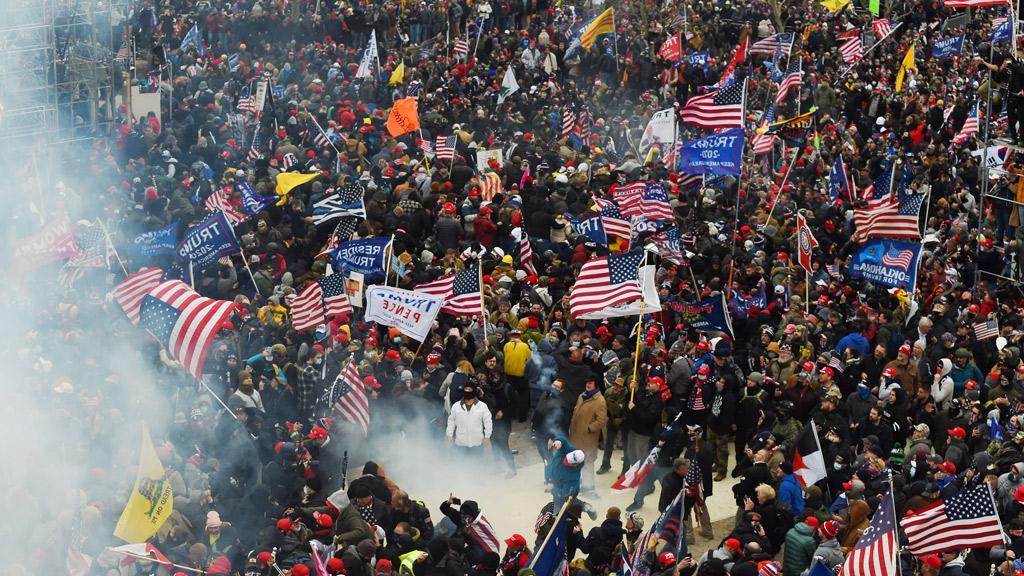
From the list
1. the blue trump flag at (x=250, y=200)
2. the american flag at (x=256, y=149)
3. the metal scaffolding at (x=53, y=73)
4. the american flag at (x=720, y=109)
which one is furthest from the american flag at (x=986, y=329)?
the metal scaffolding at (x=53, y=73)

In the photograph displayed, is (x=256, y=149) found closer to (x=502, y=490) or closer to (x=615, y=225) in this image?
(x=615, y=225)

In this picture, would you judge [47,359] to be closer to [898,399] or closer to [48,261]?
[48,261]

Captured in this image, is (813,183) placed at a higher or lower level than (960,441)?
lower

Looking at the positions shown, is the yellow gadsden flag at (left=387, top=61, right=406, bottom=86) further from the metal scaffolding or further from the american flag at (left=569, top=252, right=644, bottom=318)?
the american flag at (left=569, top=252, right=644, bottom=318)

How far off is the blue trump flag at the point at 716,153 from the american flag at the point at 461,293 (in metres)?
4.79

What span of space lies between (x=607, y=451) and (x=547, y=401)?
3.16 ft

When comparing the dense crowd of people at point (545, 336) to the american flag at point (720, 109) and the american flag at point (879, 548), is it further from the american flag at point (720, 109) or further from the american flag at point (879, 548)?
the american flag at point (720, 109)

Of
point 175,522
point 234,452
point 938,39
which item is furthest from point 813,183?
point 175,522

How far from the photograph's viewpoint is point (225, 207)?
24734 millimetres

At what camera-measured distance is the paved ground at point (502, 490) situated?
18.8 meters

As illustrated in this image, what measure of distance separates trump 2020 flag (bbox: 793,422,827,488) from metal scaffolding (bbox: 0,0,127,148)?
17.3m

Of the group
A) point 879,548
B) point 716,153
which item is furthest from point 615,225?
point 879,548

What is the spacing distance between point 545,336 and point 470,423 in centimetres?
221

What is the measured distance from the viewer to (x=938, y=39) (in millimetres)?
36094
